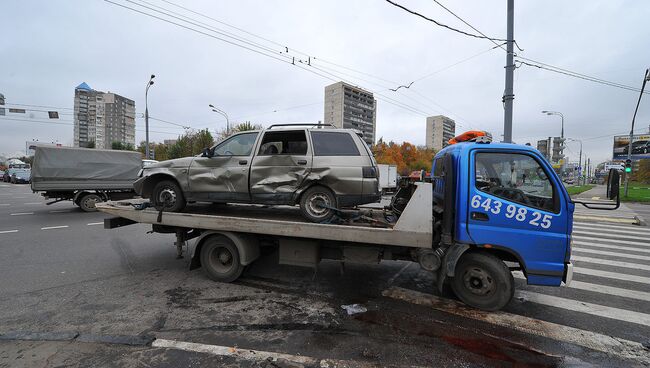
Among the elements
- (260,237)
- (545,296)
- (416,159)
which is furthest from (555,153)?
(260,237)

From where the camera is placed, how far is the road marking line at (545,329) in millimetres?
3430

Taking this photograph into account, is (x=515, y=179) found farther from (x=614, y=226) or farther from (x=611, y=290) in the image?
(x=614, y=226)

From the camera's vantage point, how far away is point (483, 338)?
3566 mm

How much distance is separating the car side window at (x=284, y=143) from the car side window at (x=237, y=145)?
0.80 ft

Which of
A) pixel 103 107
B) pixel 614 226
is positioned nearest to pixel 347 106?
pixel 614 226

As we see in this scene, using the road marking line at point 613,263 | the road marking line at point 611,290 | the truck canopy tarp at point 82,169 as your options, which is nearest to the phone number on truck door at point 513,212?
the road marking line at point 611,290

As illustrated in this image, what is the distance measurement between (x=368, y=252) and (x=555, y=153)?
44870mm

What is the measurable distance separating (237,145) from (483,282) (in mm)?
4395

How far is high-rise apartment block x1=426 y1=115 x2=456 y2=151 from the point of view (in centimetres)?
4067

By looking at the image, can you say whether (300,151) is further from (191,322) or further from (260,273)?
(191,322)

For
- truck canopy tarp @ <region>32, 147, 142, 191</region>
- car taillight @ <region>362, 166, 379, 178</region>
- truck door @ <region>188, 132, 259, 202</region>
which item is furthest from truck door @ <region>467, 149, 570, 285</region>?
truck canopy tarp @ <region>32, 147, 142, 191</region>

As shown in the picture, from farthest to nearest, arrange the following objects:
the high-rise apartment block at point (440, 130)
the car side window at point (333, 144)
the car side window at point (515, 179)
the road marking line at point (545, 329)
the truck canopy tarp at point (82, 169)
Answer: the high-rise apartment block at point (440, 130), the truck canopy tarp at point (82, 169), the car side window at point (333, 144), the car side window at point (515, 179), the road marking line at point (545, 329)

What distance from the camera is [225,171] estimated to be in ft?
17.7

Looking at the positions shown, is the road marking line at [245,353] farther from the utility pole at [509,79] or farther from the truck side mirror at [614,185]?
the utility pole at [509,79]
